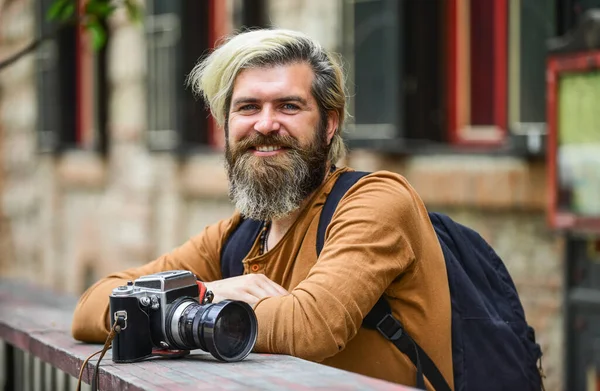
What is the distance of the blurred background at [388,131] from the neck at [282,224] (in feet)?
5.50

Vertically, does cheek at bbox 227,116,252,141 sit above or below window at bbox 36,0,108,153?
below

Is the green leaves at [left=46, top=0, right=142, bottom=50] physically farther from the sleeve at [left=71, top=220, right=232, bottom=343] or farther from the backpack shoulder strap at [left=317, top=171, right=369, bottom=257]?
the backpack shoulder strap at [left=317, top=171, right=369, bottom=257]

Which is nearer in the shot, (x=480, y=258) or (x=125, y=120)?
(x=480, y=258)

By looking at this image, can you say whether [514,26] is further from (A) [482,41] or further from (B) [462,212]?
(B) [462,212]

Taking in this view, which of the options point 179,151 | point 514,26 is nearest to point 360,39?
point 514,26

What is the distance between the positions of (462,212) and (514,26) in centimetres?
123

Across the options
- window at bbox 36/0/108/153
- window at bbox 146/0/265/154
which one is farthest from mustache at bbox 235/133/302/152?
window at bbox 36/0/108/153

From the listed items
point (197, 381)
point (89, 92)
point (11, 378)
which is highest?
point (89, 92)

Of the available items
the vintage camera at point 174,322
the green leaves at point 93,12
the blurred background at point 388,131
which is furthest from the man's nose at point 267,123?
the blurred background at point 388,131

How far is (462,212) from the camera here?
23.9ft

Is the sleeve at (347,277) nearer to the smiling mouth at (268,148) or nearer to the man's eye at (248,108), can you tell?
the smiling mouth at (268,148)

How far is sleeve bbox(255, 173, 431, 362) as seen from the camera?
299 cm

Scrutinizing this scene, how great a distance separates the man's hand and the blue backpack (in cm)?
19

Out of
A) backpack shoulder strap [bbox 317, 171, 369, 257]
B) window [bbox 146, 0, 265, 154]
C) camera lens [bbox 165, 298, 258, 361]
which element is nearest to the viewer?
camera lens [bbox 165, 298, 258, 361]
